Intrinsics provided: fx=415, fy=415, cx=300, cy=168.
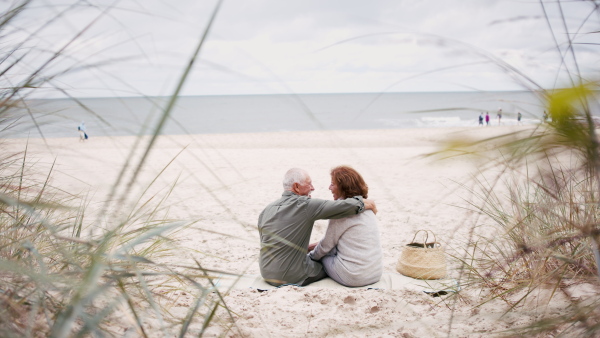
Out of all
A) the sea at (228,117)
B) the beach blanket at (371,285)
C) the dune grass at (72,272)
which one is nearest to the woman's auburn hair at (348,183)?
the beach blanket at (371,285)

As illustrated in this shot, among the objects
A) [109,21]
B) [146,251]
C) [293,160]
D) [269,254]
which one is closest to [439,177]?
[293,160]

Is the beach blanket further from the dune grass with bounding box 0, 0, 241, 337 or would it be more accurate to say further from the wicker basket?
the dune grass with bounding box 0, 0, 241, 337

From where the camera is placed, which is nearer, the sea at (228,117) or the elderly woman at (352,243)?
the sea at (228,117)

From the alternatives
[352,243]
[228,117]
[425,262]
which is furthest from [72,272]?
[228,117]

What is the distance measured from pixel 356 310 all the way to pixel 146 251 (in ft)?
4.69

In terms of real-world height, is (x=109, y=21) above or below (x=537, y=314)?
above

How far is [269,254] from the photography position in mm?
3521

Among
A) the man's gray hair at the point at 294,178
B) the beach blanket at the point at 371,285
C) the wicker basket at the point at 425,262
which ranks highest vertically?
the man's gray hair at the point at 294,178

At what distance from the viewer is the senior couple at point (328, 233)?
3506mm

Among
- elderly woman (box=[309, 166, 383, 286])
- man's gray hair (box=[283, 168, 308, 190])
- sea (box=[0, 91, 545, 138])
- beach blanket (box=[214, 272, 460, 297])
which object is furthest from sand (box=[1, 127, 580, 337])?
man's gray hair (box=[283, 168, 308, 190])

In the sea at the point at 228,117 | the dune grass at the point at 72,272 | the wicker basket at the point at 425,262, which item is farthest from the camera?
the wicker basket at the point at 425,262

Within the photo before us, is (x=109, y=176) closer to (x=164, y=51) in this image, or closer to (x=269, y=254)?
(x=269, y=254)

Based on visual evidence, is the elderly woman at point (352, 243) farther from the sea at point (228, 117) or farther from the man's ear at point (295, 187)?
the sea at point (228, 117)

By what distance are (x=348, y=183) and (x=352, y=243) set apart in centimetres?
53
